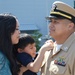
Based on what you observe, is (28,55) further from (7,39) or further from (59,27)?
(59,27)

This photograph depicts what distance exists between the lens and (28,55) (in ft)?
8.23

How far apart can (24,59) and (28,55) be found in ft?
0.21

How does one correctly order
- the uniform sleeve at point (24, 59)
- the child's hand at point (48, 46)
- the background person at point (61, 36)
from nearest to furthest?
the background person at point (61, 36) < the child's hand at point (48, 46) < the uniform sleeve at point (24, 59)

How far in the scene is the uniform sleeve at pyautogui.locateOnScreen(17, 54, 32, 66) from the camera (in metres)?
2.45

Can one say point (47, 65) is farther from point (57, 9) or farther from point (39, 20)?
point (39, 20)

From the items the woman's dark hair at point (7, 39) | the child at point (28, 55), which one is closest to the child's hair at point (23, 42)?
the child at point (28, 55)

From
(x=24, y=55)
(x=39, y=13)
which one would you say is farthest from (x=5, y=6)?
(x=24, y=55)

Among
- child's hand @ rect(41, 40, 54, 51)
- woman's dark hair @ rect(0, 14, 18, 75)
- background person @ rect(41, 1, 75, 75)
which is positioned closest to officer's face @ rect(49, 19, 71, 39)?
background person @ rect(41, 1, 75, 75)

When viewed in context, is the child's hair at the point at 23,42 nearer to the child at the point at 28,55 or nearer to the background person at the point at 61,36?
the child at the point at 28,55

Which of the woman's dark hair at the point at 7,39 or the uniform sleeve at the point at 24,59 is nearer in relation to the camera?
the woman's dark hair at the point at 7,39

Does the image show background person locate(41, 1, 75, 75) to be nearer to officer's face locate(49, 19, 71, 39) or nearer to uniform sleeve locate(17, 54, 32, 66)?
officer's face locate(49, 19, 71, 39)

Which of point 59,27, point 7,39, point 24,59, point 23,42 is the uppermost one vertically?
point 59,27

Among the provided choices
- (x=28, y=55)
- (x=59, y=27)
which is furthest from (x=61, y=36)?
(x=28, y=55)

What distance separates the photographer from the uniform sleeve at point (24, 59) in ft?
8.04
